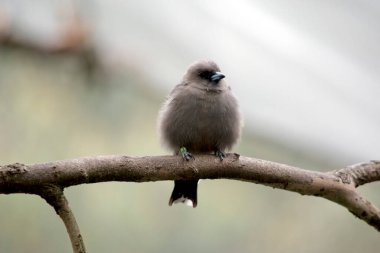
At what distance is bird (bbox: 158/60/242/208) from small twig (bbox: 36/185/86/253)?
1317 mm

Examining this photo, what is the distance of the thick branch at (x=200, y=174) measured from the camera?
3067mm

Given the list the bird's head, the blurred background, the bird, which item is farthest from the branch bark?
the blurred background

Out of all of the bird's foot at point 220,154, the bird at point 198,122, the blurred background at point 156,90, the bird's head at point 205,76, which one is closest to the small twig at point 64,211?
the bird's foot at point 220,154

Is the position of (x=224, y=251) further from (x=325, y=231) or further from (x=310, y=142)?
(x=310, y=142)

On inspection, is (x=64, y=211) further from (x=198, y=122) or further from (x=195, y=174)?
(x=198, y=122)

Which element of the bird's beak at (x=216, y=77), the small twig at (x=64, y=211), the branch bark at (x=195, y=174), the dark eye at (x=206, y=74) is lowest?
the small twig at (x=64, y=211)

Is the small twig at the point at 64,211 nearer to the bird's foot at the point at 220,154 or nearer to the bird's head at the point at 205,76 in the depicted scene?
the bird's foot at the point at 220,154

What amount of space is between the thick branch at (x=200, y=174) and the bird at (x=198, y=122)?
0.57 metres

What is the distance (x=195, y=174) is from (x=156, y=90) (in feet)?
10.9

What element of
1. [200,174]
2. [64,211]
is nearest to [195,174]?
[200,174]

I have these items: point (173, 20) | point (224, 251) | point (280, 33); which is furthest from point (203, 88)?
point (224, 251)

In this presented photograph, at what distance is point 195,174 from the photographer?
3660mm

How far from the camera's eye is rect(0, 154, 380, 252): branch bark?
307 cm

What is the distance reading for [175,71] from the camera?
664 centimetres
